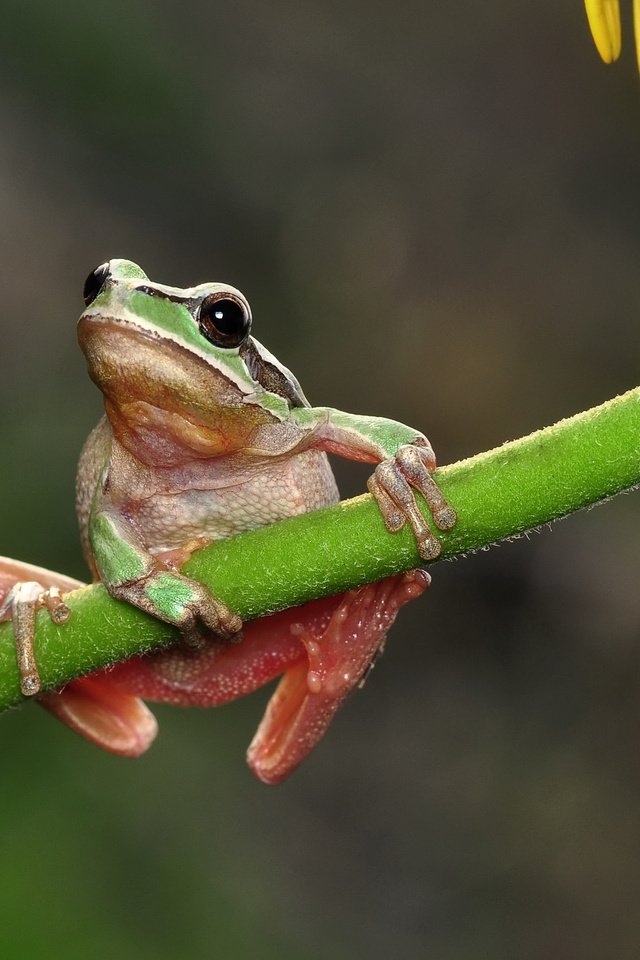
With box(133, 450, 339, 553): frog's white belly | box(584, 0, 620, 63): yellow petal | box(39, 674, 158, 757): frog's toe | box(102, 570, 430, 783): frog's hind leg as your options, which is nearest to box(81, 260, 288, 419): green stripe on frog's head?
box(133, 450, 339, 553): frog's white belly

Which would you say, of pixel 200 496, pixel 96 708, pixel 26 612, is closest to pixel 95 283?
pixel 200 496

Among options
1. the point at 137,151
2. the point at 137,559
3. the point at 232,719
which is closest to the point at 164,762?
the point at 232,719

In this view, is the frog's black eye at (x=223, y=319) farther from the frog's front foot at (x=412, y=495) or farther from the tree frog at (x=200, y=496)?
the frog's front foot at (x=412, y=495)

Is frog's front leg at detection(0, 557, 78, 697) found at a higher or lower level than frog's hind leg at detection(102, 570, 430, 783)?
higher

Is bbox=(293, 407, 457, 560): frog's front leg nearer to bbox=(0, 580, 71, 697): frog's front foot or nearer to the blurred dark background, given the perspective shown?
bbox=(0, 580, 71, 697): frog's front foot

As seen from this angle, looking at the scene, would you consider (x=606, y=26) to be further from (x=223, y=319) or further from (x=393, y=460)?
(x=223, y=319)

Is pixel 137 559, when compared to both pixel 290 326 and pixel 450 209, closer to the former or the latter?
pixel 290 326
